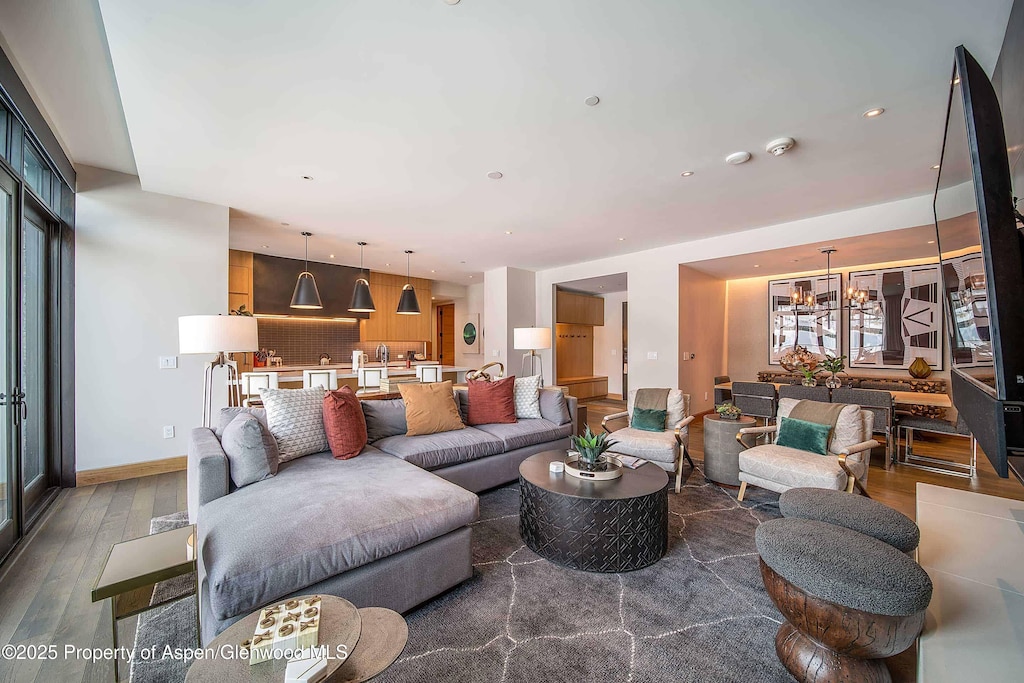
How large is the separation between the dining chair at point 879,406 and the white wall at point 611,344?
5258 mm

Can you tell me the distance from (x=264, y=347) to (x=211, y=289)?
343 cm

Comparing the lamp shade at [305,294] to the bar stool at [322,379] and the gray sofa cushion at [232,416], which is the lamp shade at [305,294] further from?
the gray sofa cushion at [232,416]

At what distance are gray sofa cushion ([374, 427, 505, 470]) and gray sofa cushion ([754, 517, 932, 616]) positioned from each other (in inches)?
83.3

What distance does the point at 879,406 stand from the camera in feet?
13.8

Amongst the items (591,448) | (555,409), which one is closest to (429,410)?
(555,409)

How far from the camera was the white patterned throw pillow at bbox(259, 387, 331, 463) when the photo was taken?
108 inches

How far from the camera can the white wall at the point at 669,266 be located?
444 cm

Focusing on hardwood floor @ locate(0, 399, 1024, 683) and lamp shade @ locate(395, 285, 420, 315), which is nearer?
hardwood floor @ locate(0, 399, 1024, 683)

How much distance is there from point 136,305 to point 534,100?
425 cm

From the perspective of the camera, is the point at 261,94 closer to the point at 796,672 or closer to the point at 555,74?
the point at 555,74

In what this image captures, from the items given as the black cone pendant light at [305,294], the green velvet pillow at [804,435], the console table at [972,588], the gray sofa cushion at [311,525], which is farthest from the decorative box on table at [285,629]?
the black cone pendant light at [305,294]

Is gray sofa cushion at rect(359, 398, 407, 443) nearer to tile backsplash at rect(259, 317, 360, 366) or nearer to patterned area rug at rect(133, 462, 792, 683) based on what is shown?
patterned area rug at rect(133, 462, 792, 683)


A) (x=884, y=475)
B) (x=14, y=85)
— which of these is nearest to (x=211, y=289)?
(x=14, y=85)

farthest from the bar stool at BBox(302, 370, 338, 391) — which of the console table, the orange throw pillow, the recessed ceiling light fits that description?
the console table
